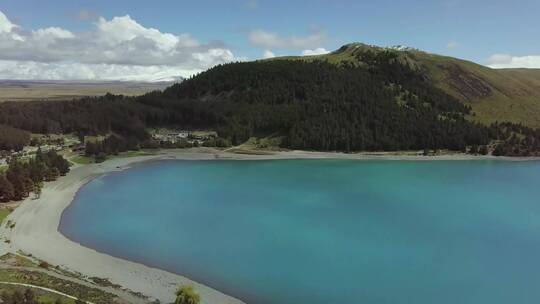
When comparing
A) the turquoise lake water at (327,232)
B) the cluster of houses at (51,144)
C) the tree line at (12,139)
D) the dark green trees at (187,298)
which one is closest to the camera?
the dark green trees at (187,298)

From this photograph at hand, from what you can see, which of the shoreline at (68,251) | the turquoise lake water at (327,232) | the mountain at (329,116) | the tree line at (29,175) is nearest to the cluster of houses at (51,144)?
the mountain at (329,116)

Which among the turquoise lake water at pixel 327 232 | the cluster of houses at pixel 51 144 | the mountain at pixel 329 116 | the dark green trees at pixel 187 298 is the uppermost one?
the mountain at pixel 329 116

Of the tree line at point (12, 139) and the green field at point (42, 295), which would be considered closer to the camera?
the green field at point (42, 295)

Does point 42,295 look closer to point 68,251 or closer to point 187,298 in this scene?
point 187,298

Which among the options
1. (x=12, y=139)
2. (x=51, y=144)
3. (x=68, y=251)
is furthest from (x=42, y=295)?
(x=51, y=144)

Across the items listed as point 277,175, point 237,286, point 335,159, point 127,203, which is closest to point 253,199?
point 127,203

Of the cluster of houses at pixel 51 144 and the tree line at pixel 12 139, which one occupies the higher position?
the tree line at pixel 12 139

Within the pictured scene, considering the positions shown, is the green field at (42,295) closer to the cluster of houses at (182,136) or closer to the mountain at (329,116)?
the mountain at (329,116)

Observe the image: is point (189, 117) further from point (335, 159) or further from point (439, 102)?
point (439, 102)
